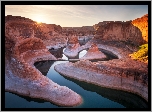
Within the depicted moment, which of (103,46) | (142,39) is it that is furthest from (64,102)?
(103,46)

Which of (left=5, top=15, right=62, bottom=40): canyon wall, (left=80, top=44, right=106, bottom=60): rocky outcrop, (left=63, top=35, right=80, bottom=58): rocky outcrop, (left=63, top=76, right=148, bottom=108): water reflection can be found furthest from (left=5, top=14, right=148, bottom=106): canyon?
(left=5, top=15, right=62, bottom=40): canyon wall

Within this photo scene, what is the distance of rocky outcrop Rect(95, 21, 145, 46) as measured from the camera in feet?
101

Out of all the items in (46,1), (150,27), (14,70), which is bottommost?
(14,70)

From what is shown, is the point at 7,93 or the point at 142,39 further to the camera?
the point at 142,39

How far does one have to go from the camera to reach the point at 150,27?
880cm

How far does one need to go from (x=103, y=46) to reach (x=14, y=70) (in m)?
24.6

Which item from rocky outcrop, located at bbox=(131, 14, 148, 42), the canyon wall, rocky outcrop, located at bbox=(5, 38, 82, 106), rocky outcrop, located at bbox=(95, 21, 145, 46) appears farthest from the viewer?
the canyon wall

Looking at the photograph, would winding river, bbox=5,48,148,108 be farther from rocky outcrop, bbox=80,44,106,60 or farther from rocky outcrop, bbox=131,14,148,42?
rocky outcrop, bbox=131,14,148,42

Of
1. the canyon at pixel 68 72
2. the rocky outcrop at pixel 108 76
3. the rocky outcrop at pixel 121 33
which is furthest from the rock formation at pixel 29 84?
the rocky outcrop at pixel 121 33

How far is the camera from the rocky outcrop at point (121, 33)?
101 ft

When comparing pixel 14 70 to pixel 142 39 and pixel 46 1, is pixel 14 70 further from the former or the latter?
pixel 142 39

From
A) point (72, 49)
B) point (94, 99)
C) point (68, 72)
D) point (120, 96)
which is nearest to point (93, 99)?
point (94, 99)

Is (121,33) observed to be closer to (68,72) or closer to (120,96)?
(68,72)

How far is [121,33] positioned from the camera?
36.4m
